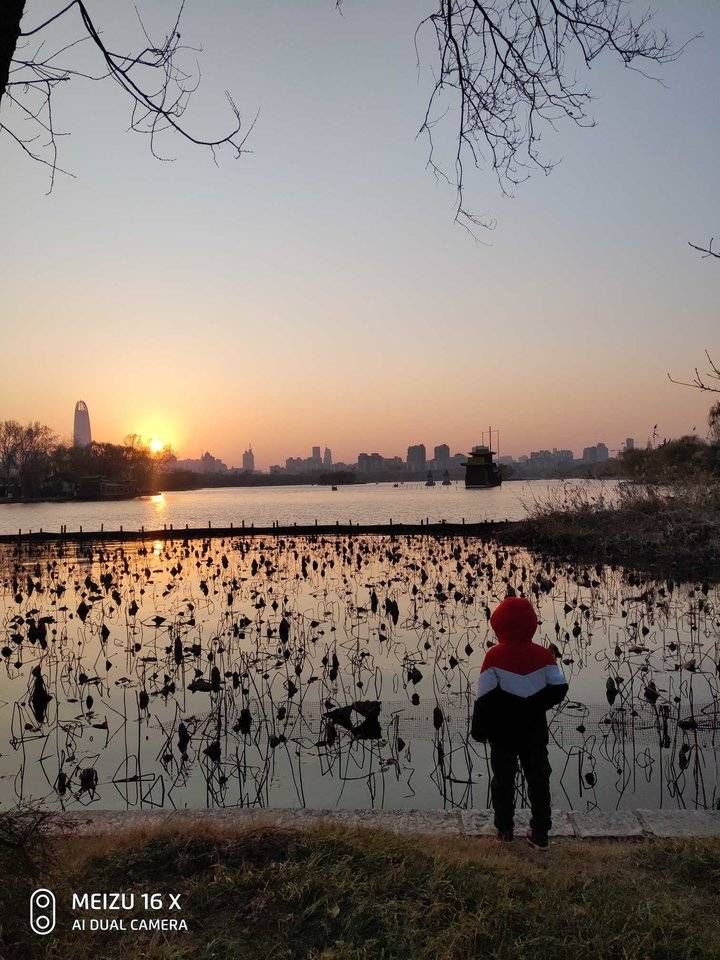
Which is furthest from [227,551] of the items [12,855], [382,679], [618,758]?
[12,855]

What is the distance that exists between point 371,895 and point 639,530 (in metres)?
26.3

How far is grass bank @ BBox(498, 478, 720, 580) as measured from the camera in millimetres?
23281

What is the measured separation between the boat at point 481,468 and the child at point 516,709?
402 ft

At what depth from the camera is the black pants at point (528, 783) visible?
4.46 metres

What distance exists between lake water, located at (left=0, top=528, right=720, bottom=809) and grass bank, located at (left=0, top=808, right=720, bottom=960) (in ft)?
2.93

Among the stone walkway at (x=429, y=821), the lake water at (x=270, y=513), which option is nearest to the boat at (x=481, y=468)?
the lake water at (x=270, y=513)

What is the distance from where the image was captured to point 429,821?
4.81 m

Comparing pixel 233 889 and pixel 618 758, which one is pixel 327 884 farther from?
pixel 618 758

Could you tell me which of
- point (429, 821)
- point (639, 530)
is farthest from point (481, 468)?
point (429, 821)

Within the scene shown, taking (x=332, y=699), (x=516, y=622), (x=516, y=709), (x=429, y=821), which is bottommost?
(x=332, y=699)

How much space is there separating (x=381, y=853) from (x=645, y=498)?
28.9 metres

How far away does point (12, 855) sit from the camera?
3.45 meters

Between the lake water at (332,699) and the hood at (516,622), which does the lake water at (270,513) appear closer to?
the lake water at (332,699)

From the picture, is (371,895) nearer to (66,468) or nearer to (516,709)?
(516,709)
